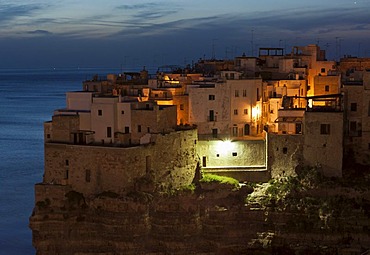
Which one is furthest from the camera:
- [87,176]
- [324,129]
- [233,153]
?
[233,153]

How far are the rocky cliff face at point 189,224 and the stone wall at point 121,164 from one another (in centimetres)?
47

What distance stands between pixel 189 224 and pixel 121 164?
3454 mm

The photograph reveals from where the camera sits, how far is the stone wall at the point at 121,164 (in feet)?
84.7

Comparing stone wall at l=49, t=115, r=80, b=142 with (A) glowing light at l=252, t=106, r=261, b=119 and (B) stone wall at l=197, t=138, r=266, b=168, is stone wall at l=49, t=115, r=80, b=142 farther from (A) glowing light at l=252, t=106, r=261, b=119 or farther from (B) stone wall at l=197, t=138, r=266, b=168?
(A) glowing light at l=252, t=106, r=261, b=119

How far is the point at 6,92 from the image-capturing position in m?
109

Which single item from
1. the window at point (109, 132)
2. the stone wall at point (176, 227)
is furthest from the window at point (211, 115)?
the window at point (109, 132)

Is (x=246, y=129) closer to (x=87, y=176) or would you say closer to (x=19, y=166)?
(x=87, y=176)

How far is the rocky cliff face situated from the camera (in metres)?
25.2

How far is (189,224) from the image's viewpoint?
26031mm

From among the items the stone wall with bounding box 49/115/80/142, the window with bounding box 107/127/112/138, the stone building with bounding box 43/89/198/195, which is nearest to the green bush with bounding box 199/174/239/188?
the stone building with bounding box 43/89/198/195

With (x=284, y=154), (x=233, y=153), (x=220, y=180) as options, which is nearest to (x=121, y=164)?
(x=220, y=180)

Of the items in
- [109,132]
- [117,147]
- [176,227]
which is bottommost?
[176,227]

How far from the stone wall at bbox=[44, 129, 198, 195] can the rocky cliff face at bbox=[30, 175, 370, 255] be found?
474 millimetres

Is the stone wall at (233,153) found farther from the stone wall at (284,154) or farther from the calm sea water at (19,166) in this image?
the calm sea water at (19,166)
